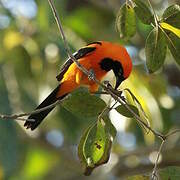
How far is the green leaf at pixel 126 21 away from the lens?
297cm

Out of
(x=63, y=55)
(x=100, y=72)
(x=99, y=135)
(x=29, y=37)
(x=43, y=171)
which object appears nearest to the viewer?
(x=99, y=135)

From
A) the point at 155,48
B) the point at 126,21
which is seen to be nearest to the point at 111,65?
the point at 126,21

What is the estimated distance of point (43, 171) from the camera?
331 inches

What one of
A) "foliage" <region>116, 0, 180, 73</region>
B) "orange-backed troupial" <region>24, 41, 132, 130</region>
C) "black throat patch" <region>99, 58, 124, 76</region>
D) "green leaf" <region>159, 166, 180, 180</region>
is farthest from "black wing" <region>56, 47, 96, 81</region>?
"green leaf" <region>159, 166, 180, 180</region>

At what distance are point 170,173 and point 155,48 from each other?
60cm

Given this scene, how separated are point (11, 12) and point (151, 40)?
3.97m

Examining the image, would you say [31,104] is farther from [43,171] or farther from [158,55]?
[158,55]

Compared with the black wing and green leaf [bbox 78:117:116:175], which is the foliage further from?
the black wing

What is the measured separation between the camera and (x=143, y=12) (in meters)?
2.80

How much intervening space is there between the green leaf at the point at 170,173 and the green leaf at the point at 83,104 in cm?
43

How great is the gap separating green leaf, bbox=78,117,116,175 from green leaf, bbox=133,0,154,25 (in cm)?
50

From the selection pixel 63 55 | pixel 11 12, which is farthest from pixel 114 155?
pixel 11 12

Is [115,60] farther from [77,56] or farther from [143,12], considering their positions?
[143,12]

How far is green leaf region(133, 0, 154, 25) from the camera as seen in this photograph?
9.12 feet
